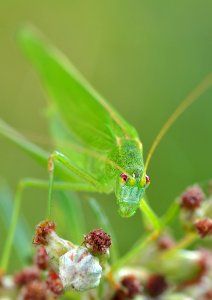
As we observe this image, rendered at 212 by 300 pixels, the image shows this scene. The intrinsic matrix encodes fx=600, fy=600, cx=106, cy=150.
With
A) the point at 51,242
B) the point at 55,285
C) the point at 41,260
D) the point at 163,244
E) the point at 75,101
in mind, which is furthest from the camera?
the point at 75,101

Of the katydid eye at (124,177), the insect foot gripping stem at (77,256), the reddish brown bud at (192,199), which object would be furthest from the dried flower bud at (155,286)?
the insect foot gripping stem at (77,256)

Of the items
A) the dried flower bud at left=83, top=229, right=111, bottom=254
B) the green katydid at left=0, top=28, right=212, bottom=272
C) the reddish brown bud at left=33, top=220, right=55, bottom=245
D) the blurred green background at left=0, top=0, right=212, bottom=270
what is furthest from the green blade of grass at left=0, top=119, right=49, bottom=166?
the blurred green background at left=0, top=0, right=212, bottom=270

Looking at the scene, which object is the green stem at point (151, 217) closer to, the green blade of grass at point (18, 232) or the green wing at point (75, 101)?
the green wing at point (75, 101)

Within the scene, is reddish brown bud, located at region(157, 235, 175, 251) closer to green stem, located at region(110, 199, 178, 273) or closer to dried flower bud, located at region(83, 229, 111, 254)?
green stem, located at region(110, 199, 178, 273)

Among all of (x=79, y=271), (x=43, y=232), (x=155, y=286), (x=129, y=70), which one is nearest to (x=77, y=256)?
(x=79, y=271)

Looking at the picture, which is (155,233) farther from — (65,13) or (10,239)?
(65,13)

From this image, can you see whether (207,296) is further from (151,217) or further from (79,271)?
(79,271)
